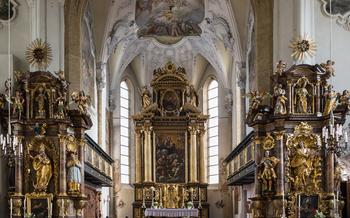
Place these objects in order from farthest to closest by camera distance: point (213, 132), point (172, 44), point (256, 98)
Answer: point (213, 132), point (172, 44), point (256, 98)

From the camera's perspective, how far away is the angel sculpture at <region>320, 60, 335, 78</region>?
69.1ft

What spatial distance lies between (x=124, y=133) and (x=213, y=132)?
183 inches

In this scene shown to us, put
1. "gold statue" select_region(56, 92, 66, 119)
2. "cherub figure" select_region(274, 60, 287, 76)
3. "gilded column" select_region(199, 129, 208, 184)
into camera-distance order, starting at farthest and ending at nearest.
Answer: "gilded column" select_region(199, 129, 208, 184) < "gold statue" select_region(56, 92, 66, 119) < "cherub figure" select_region(274, 60, 287, 76)

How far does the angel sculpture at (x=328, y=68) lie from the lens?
69.1ft

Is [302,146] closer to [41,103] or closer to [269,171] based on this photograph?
[269,171]

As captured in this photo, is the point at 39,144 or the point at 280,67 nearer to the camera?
the point at 280,67

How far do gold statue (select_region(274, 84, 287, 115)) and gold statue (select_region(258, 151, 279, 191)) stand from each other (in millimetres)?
1337

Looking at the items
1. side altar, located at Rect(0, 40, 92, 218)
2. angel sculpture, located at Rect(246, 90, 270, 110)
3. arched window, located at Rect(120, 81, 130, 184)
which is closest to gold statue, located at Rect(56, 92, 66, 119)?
side altar, located at Rect(0, 40, 92, 218)

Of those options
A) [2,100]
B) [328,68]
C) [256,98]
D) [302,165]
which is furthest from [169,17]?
[302,165]

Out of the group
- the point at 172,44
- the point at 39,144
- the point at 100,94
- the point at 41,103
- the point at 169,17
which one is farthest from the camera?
the point at 172,44

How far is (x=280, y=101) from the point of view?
70.2 ft

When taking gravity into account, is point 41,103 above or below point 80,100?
below

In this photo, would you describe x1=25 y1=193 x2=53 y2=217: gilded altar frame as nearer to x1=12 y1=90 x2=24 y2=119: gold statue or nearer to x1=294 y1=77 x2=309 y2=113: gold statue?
x1=12 y1=90 x2=24 y2=119: gold statue

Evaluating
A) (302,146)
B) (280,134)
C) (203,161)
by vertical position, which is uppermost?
(280,134)
